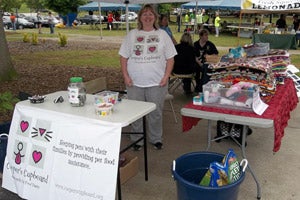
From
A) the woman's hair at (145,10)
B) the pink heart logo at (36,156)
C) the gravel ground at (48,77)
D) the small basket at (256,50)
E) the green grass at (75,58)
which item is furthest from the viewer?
the green grass at (75,58)

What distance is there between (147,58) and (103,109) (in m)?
1.14

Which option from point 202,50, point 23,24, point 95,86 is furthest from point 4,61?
point 23,24

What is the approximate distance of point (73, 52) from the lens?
12.1 m

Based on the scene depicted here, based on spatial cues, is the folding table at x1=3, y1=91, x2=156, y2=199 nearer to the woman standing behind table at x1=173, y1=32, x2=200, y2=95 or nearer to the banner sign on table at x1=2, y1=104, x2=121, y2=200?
the banner sign on table at x1=2, y1=104, x2=121, y2=200

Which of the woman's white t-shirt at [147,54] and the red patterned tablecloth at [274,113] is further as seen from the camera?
the woman's white t-shirt at [147,54]

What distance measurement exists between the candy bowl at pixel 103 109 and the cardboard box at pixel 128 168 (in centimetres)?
78

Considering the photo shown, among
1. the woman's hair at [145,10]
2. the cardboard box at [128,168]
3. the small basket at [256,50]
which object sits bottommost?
the cardboard box at [128,168]

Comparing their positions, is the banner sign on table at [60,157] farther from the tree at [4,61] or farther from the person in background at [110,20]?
the person in background at [110,20]

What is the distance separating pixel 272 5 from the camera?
7.37 meters

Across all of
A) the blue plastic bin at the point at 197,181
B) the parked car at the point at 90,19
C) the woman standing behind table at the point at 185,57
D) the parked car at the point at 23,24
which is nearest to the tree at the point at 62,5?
the parked car at the point at 90,19

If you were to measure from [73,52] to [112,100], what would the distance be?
33.0 ft

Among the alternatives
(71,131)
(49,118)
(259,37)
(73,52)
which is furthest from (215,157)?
(73,52)

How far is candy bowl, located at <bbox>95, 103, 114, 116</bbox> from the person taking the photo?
236 cm

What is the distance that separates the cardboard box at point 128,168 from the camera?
9.74 feet
